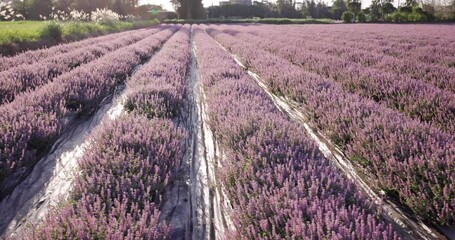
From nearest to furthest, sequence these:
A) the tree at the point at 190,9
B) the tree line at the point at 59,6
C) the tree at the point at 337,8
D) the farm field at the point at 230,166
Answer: the farm field at the point at 230,166
the tree line at the point at 59,6
the tree at the point at 190,9
the tree at the point at 337,8

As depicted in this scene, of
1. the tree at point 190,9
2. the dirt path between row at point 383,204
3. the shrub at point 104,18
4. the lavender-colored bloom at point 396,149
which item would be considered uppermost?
the tree at point 190,9

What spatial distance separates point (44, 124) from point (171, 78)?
271cm

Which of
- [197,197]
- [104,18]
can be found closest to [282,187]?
[197,197]

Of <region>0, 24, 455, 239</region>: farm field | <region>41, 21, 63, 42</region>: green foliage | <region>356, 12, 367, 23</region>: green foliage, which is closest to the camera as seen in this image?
<region>0, 24, 455, 239</region>: farm field

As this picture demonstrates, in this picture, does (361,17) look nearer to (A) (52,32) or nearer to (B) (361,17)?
(B) (361,17)

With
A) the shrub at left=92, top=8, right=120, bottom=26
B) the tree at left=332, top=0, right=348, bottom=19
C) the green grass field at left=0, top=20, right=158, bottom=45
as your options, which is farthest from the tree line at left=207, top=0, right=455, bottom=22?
the green grass field at left=0, top=20, right=158, bottom=45

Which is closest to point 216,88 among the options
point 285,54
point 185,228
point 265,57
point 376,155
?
point 376,155

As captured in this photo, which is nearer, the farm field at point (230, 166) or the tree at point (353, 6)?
the farm field at point (230, 166)

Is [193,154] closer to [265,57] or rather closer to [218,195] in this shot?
[218,195]

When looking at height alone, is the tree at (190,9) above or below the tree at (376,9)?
above

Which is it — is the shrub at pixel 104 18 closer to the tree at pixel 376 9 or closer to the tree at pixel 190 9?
the tree at pixel 376 9

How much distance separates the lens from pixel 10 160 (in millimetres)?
3172

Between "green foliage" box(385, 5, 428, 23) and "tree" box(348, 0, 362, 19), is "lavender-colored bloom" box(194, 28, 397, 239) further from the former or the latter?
"tree" box(348, 0, 362, 19)

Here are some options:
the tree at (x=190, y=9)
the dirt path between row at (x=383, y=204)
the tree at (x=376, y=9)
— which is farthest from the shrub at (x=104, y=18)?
the tree at (x=190, y=9)
